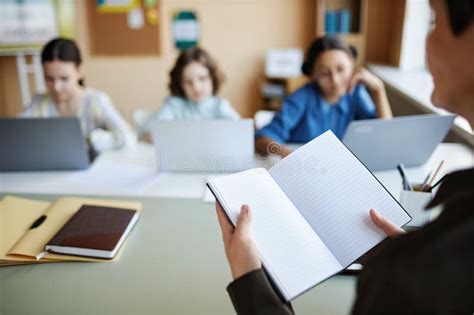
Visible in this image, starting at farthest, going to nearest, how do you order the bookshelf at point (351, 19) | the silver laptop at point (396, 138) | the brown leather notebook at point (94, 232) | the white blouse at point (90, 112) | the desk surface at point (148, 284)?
1. the bookshelf at point (351, 19)
2. the white blouse at point (90, 112)
3. the silver laptop at point (396, 138)
4. the brown leather notebook at point (94, 232)
5. the desk surface at point (148, 284)


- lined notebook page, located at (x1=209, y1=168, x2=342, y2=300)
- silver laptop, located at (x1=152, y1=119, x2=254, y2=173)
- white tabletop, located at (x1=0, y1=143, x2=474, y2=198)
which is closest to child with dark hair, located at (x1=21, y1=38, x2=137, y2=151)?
white tabletop, located at (x1=0, y1=143, x2=474, y2=198)

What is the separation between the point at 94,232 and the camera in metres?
1.13

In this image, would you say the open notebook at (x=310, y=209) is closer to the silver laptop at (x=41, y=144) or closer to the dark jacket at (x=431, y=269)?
the dark jacket at (x=431, y=269)

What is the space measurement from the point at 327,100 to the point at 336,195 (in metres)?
1.25

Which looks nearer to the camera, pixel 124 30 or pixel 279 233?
pixel 279 233

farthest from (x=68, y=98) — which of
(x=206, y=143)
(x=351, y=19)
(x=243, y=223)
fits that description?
(x=351, y=19)

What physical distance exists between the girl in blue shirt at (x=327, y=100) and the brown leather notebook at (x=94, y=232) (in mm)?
963

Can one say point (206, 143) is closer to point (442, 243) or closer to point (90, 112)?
point (90, 112)

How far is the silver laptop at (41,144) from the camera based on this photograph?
1.51 m

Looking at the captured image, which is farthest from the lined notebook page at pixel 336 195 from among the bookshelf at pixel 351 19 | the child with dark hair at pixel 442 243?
the bookshelf at pixel 351 19

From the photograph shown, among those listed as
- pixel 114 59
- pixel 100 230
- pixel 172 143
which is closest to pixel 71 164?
pixel 172 143

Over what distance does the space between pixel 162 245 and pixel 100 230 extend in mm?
160

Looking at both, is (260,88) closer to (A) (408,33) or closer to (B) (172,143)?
(A) (408,33)

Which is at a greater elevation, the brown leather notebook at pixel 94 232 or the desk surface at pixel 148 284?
the brown leather notebook at pixel 94 232
